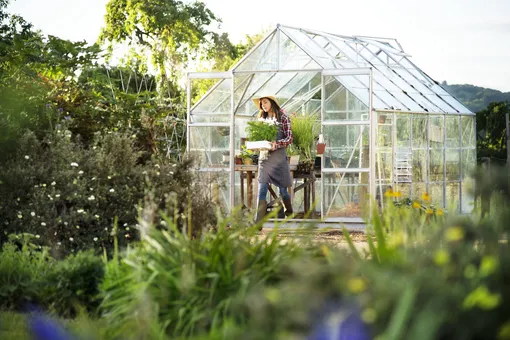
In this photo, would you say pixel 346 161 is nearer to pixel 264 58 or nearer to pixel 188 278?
pixel 264 58

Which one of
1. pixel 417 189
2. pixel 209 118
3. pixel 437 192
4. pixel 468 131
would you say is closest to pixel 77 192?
pixel 209 118

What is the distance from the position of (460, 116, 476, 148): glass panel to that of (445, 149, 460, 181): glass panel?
20.6 inches

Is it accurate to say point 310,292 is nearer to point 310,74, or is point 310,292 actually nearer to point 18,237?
point 18,237

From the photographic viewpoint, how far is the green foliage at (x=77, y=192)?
739 cm

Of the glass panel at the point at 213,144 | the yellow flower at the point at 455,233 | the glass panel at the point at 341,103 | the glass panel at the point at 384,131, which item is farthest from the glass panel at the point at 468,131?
the yellow flower at the point at 455,233

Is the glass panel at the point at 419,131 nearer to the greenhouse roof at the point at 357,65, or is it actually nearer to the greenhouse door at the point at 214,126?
the greenhouse roof at the point at 357,65

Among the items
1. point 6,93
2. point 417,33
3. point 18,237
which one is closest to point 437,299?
point 18,237

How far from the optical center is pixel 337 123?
1294 centimetres

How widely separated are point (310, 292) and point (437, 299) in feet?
1.43

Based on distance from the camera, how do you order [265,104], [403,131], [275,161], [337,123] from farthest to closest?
[403,131] → [337,123] → [275,161] → [265,104]

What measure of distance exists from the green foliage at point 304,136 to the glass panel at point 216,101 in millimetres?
1281

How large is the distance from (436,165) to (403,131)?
154 centimetres

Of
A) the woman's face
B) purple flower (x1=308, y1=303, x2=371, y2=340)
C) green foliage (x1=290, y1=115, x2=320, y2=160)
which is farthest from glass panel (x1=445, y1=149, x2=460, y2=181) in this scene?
purple flower (x1=308, y1=303, x2=371, y2=340)

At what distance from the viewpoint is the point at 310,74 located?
48.8 ft
